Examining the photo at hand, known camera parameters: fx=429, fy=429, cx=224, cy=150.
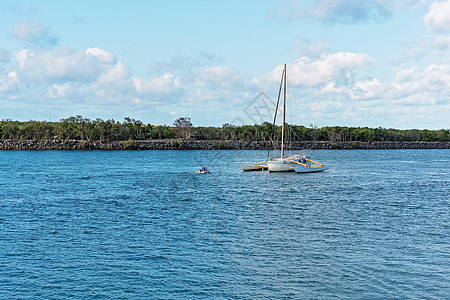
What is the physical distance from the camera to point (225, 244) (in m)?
26.8

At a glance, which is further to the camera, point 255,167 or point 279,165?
point 255,167

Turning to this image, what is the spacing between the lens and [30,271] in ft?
72.0

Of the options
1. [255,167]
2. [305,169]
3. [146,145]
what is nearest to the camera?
[305,169]

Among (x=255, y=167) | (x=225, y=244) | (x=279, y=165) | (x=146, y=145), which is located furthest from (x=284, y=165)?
(x=146, y=145)

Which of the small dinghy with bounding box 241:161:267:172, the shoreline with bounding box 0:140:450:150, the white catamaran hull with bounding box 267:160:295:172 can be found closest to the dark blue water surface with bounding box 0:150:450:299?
the white catamaran hull with bounding box 267:160:295:172

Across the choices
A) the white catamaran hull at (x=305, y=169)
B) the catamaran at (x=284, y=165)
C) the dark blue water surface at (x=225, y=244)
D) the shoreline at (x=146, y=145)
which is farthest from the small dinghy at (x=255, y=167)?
the shoreline at (x=146, y=145)

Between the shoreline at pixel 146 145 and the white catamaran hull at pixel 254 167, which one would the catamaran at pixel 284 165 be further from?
the shoreline at pixel 146 145

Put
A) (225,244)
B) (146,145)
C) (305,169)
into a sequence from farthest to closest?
(146,145), (305,169), (225,244)

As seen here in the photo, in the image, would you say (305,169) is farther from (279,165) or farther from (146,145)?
(146,145)

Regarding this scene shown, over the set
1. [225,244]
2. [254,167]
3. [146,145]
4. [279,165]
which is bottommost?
[225,244]

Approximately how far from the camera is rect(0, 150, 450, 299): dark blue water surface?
65.8ft

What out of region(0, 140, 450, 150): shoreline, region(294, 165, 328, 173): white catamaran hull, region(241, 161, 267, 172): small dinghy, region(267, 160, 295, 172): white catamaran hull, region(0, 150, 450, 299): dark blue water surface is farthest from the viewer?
region(0, 140, 450, 150): shoreline

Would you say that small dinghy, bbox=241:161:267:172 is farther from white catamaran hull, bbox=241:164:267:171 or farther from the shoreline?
the shoreline

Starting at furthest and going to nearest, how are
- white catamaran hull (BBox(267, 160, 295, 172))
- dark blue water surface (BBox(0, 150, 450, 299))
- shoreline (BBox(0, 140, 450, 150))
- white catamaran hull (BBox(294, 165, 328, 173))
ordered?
shoreline (BBox(0, 140, 450, 150)) < white catamaran hull (BBox(294, 165, 328, 173)) < white catamaran hull (BBox(267, 160, 295, 172)) < dark blue water surface (BBox(0, 150, 450, 299))
